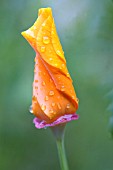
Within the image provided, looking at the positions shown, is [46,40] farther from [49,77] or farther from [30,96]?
[30,96]

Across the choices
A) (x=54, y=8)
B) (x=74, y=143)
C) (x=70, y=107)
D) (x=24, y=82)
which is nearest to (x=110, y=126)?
(x=70, y=107)

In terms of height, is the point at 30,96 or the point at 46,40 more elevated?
the point at 46,40

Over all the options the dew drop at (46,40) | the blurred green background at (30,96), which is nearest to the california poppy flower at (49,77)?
the dew drop at (46,40)

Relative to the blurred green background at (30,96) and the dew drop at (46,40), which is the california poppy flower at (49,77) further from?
the blurred green background at (30,96)

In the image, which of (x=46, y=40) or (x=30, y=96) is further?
(x=30, y=96)

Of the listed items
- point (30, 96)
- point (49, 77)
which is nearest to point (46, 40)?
point (49, 77)

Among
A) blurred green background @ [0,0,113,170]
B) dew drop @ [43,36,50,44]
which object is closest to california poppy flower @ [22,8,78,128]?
dew drop @ [43,36,50,44]

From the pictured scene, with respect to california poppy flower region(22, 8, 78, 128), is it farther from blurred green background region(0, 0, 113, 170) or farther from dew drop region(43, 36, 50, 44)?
blurred green background region(0, 0, 113, 170)
